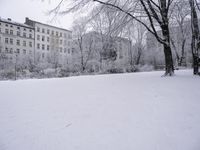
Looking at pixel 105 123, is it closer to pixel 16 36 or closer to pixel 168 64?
pixel 168 64

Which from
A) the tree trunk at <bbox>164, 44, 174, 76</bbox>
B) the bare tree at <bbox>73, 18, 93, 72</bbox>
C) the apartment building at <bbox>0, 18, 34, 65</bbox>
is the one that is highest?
the apartment building at <bbox>0, 18, 34, 65</bbox>

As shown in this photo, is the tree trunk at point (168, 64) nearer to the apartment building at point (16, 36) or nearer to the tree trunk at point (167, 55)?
the tree trunk at point (167, 55)

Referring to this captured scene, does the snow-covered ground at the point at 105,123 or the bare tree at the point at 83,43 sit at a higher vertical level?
the bare tree at the point at 83,43

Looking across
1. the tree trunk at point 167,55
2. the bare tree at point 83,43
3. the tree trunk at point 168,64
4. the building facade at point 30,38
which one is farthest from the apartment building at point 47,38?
the tree trunk at point 168,64

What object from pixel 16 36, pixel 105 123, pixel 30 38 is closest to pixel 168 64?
pixel 105 123

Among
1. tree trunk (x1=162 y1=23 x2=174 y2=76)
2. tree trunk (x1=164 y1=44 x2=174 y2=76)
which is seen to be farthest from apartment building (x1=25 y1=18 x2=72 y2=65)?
tree trunk (x1=164 y1=44 x2=174 y2=76)

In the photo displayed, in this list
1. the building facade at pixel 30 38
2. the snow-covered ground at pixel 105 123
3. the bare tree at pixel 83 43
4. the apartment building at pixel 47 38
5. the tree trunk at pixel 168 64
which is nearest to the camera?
the snow-covered ground at pixel 105 123

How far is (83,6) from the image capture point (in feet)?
22.2

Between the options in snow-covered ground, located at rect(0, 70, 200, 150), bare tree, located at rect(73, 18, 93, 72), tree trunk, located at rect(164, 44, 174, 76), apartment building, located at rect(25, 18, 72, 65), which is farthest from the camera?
apartment building, located at rect(25, 18, 72, 65)

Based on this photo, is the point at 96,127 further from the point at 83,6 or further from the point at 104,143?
the point at 83,6

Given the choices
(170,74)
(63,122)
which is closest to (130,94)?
(63,122)

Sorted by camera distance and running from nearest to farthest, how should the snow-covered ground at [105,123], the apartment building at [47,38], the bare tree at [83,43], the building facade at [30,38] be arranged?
the snow-covered ground at [105,123], the bare tree at [83,43], the building facade at [30,38], the apartment building at [47,38]

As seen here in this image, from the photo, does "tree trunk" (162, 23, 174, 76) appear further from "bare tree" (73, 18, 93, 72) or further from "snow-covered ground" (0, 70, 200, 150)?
"bare tree" (73, 18, 93, 72)

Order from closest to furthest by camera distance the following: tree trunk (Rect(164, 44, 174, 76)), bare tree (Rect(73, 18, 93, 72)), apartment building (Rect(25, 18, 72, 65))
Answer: tree trunk (Rect(164, 44, 174, 76)), bare tree (Rect(73, 18, 93, 72)), apartment building (Rect(25, 18, 72, 65))
